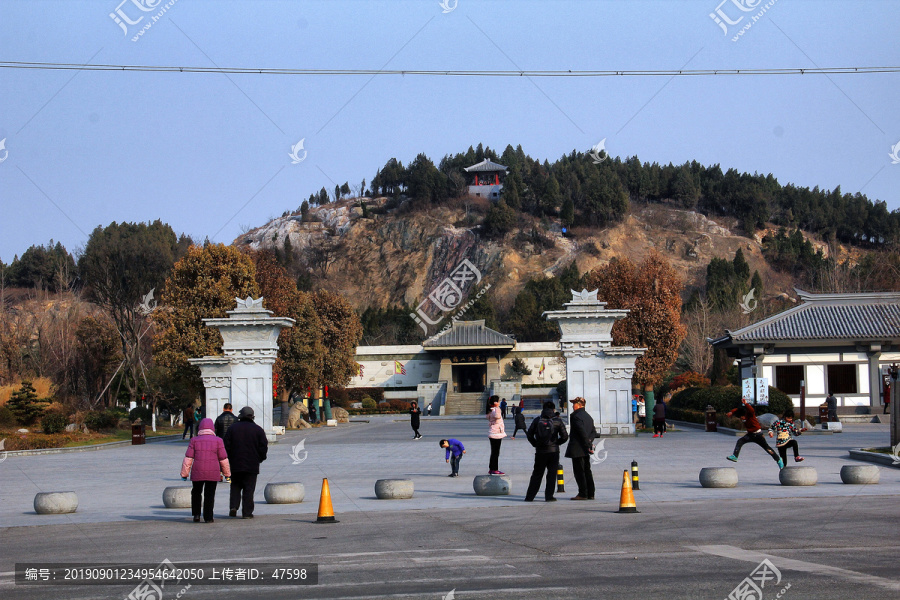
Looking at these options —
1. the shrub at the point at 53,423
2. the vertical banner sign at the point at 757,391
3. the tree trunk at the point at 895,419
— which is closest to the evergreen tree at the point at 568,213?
the vertical banner sign at the point at 757,391

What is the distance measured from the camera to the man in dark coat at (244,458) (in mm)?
12320

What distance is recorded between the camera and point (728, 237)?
131375mm

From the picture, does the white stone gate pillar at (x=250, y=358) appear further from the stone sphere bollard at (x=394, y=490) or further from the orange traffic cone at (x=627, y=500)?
the orange traffic cone at (x=627, y=500)

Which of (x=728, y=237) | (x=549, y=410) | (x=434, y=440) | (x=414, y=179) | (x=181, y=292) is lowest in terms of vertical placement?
(x=434, y=440)

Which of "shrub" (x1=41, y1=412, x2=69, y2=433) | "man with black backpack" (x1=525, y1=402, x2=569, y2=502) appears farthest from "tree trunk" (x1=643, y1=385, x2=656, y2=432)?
"man with black backpack" (x1=525, y1=402, x2=569, y2=502)

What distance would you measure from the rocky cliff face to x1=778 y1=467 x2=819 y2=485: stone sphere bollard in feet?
340

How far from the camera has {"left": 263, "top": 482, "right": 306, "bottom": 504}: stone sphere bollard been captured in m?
14.0

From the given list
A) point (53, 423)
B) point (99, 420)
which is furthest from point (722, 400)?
point (53, 423)

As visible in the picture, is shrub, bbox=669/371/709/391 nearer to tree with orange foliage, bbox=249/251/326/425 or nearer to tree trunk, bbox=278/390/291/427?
tree with orange foliage, bbox=249/251/326/425

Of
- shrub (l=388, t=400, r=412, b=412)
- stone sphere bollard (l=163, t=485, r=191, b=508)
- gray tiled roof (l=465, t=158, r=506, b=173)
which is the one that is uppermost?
gray tiled roof (l=465, t=158, r=506, b=173)

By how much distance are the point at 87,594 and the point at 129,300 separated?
44393mm

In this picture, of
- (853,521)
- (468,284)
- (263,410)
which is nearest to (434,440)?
(263,410)

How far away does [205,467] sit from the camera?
1188cm

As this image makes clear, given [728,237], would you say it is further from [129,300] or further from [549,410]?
[549,410]
